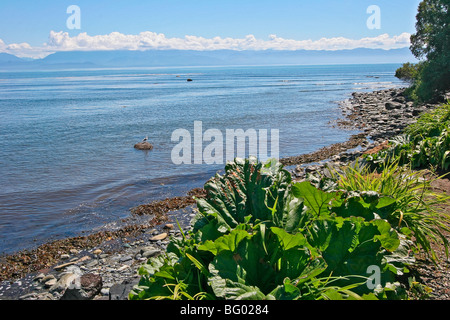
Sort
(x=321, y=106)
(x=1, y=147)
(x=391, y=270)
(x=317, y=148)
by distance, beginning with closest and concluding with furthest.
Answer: (x=391, y=270)
(x=317, y=148)
(x=1, y=147)
(x=321, y=106)

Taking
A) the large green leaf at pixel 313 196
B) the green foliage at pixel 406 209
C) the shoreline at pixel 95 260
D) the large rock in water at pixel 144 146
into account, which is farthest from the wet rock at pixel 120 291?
the large rock in water at pixel 144 146

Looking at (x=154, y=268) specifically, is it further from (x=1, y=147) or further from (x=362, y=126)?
(x=362, y=126)

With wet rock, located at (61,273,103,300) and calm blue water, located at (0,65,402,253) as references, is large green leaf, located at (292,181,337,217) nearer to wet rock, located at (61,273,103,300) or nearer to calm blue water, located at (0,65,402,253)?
wet rock, located at (61,273,103,300)

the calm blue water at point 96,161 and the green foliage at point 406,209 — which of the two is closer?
the green foliage at point 406,209

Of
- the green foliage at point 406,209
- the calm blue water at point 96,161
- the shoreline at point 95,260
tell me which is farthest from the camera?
the calm blue water at point 96,161

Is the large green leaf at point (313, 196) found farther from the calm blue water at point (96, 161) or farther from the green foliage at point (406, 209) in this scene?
the calm blue water at point (96, 161)

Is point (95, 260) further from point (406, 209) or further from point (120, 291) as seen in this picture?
point (406, 209)

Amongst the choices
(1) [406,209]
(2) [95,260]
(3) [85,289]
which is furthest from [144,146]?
(1) [406,209]

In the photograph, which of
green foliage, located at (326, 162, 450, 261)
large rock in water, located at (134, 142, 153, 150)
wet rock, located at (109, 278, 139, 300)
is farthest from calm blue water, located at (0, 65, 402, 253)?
green foliage, located at (326, 162, 450, 261)

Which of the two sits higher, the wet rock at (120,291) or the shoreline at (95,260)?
the wet rock at (120,291)

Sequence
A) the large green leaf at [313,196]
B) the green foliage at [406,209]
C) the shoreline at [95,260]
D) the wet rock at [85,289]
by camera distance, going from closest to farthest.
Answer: the large green leaf at [313,196] → the green foliage at [406,209] → the wet rock at [85,289] → the shoreline at [95,260]
